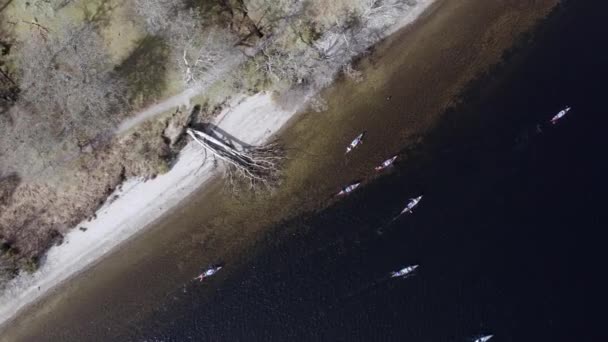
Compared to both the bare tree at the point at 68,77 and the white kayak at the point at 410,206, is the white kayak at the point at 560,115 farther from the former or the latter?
the bare tree at the point at 68,77

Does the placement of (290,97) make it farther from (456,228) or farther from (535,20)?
(535,20)

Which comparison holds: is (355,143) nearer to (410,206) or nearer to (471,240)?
(410,206)

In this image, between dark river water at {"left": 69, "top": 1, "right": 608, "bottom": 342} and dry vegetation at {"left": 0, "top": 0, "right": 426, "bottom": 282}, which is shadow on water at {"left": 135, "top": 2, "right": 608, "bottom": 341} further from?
dry vegetation at {"left": 0, "top": 0, "right": 426, "bottom": 282}

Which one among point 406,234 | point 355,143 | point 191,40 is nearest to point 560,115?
point 406,234

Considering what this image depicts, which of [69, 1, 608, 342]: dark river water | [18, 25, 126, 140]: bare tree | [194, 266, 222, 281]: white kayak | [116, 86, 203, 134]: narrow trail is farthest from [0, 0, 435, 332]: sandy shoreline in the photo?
[69, 1, 608, 342]: dark river water

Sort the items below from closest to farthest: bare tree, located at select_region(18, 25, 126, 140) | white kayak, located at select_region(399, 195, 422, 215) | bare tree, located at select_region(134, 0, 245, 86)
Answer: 1. bare tree, located at select_region(134, 0, 245, 86)
2. bare tree, located at select_region(18, 25, 126, 140)
3. white kayak, located at select_region(399, 195, 422, 215)

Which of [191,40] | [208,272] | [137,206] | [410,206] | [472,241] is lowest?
[472,241]

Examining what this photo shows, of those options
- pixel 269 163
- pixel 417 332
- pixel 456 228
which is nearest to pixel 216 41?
pixel 269 163
